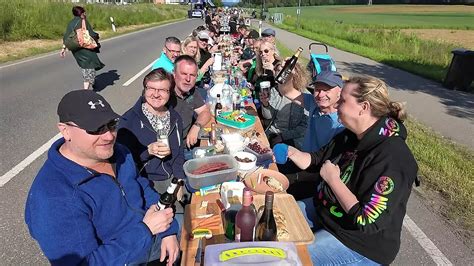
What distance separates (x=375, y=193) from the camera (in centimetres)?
212

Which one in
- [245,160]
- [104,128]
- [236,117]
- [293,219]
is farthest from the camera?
[236,117]

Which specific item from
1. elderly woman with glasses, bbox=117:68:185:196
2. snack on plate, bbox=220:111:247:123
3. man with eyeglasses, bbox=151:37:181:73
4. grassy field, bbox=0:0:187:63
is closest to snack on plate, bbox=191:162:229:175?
elderly woman with glasses, bbox=117:68:185:196

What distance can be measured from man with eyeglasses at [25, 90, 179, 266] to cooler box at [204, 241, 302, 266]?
56cm

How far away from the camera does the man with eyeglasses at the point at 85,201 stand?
1726 millimetres

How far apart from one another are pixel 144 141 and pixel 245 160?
1156 mm

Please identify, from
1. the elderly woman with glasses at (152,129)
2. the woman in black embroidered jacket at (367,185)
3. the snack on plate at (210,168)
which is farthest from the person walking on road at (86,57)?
the woman in black embroidered jacket at (367,185)

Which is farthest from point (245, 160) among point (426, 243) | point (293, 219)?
point (426, 243)

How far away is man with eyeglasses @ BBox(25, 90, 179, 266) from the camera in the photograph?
1726 mm

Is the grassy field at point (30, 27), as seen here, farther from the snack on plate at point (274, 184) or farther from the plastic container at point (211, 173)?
the snack on plate at point (274, 184)

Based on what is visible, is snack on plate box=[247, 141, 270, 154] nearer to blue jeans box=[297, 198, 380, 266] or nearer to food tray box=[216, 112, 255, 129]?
food tray box=[216, 112, 255, 129]

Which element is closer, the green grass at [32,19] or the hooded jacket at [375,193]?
the hooded jacket at [375,193]

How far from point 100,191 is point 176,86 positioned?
2.49 meters

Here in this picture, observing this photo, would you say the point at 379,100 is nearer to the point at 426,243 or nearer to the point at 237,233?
the point at 237,233

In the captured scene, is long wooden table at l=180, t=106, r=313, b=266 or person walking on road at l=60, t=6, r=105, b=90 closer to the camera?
long wooden table at l=180, t=106, r=313, b=266
